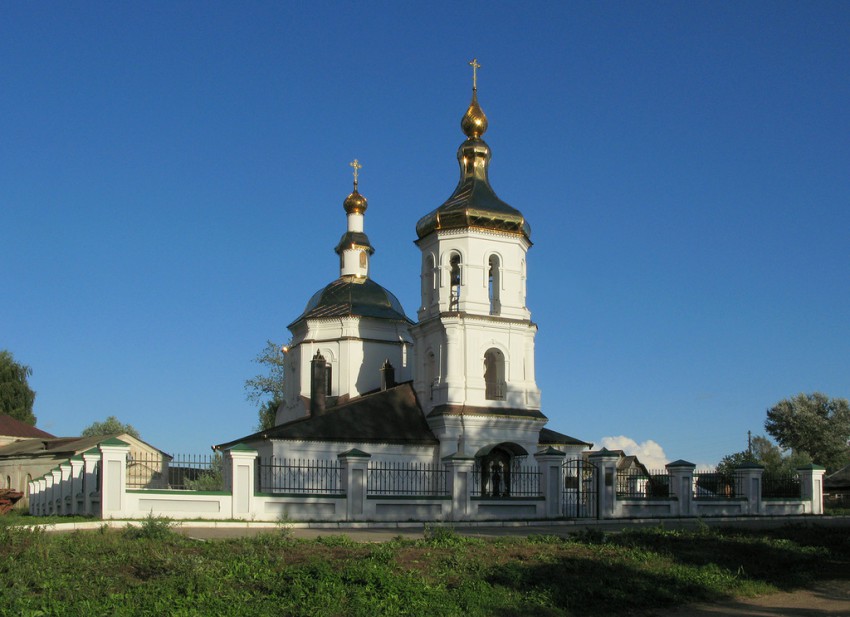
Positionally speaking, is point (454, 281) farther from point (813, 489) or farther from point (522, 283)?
point (813, 489)

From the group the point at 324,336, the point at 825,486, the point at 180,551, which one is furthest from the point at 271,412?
the point at 180,551

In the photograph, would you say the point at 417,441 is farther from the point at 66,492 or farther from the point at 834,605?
the point at 834,605

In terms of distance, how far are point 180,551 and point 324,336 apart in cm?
2250

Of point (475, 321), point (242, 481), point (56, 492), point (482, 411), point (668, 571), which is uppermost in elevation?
point (475, 321)

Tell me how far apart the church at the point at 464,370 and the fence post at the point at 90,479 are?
696 cm

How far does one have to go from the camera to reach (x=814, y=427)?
56.5 meters

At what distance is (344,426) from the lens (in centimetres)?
2761

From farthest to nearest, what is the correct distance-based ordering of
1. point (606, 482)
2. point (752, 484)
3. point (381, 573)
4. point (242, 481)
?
point (752, 484) → point (606, 482) → point (242, 481) → point (381, 573)

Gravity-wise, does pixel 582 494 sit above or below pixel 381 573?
below

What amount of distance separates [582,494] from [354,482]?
6006 mm

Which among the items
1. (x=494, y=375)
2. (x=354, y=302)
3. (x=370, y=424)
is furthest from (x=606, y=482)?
(x=354, y=302)

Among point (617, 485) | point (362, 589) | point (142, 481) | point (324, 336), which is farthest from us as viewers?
point (324, 336)

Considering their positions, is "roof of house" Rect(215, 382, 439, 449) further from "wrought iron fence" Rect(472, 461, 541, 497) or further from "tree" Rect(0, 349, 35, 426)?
"tree" Rect(0, 349, 35, 426)

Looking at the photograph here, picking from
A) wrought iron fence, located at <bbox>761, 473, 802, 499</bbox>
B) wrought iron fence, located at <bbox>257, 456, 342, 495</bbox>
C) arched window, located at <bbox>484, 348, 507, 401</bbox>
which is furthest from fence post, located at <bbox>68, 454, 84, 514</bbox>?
wrought iron fence, located at <bbox>761, 473, 802, 499</bbox>
